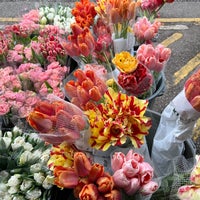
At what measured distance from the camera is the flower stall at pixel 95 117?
40.8 inches

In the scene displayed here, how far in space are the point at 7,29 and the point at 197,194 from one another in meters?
1.81

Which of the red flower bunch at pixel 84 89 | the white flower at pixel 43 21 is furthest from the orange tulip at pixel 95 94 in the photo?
the white flower at pixel 43 21

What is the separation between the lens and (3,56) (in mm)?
2189

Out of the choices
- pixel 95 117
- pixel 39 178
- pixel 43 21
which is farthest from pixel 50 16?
pixel 95 117

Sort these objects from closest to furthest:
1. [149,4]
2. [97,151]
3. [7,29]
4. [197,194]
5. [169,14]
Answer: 1. [197,194]
2. [97,151]
3. [149,4]
4. [7,29]
5. [169,14]

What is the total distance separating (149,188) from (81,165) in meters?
0.19

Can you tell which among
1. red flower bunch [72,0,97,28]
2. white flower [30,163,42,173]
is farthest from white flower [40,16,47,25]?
white flower [30,163,42,173]

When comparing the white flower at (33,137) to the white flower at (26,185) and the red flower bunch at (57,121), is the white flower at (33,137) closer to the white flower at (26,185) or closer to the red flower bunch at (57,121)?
the white flower at (26,185)

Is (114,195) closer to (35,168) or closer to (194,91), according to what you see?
(194,91)

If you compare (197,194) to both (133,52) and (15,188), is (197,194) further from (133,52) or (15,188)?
(133,52)

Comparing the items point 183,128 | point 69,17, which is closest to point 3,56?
point 69,17

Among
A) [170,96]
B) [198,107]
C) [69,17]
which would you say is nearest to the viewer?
[198,107]

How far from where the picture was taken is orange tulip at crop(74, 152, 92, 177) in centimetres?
100

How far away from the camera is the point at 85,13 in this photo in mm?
1968
